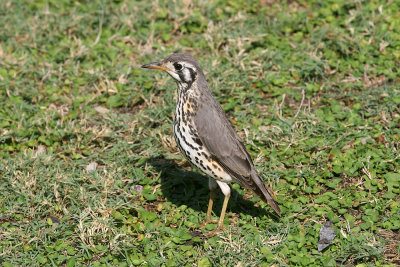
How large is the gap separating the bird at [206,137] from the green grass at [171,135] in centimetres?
50

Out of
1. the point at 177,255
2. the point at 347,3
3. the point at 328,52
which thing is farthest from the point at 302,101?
the point at 177,255

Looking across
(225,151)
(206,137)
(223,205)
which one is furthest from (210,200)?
(206,137)

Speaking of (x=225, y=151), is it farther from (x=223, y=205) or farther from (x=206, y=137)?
(x=223, y=205)

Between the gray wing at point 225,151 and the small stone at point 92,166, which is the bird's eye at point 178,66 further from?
the small stone at point 92,166

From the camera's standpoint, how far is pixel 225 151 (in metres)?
6.25

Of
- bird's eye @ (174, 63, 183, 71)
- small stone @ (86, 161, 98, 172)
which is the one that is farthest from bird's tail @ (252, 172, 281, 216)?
small stone @ (86, 161, 98, 172)

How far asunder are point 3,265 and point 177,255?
65.9 inches

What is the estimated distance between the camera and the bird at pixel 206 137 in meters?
6.18

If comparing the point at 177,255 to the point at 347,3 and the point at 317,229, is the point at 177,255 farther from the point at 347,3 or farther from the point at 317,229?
the point at 347,3

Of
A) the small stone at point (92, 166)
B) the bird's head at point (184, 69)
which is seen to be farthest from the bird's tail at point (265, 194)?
the small stone at point (92, 166)

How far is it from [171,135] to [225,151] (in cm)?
158

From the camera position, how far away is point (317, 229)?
20.2 ft

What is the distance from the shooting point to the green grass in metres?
6.03

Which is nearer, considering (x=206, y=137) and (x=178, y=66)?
(x=206, y=137)
